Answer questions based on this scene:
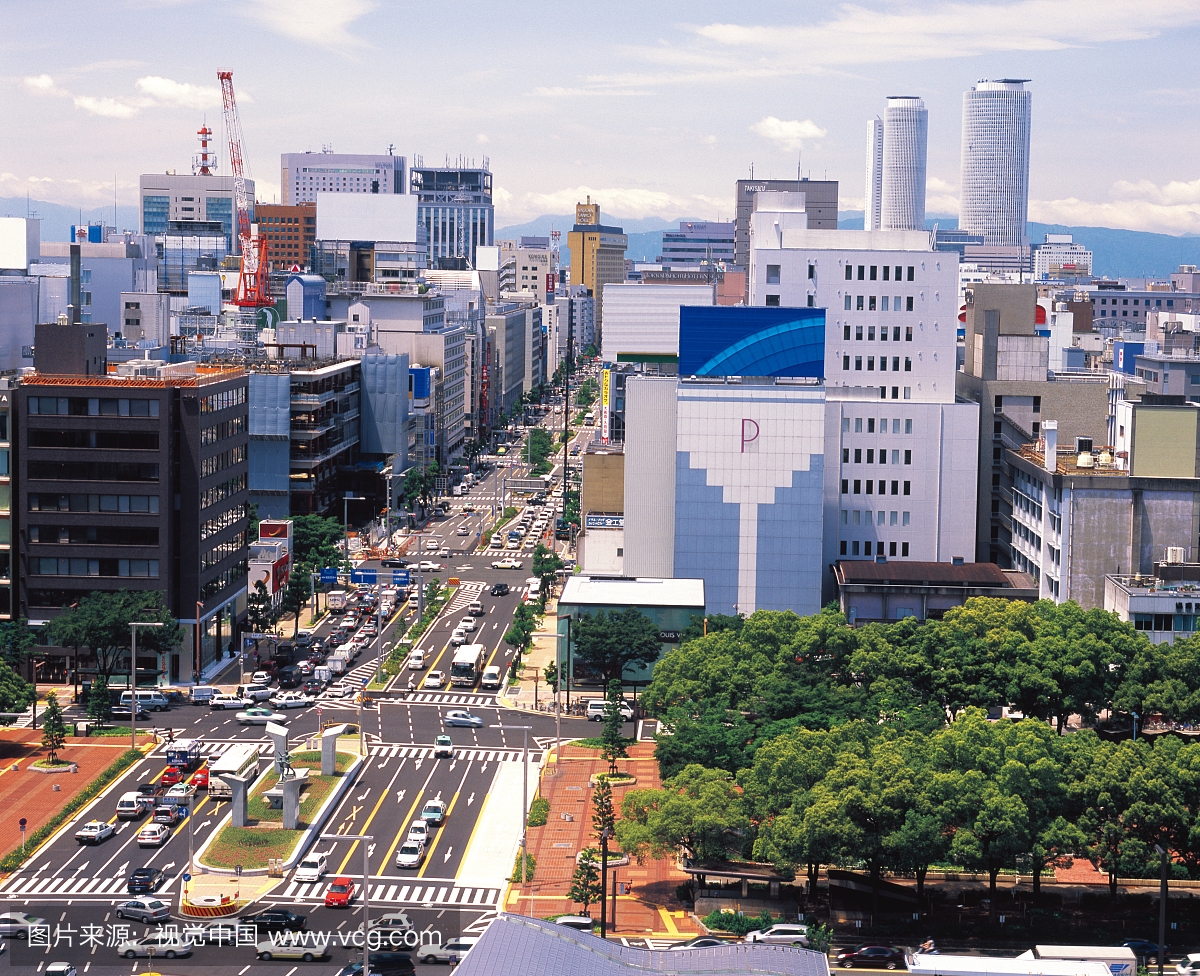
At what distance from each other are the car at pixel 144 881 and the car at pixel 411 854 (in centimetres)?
1122

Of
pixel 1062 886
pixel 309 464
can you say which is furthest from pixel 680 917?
pixel 309 464

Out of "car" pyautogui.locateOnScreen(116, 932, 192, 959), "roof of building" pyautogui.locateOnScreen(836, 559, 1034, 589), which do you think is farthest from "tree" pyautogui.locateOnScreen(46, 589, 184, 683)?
"roof of building" pyautogui.locateOnScreen(836, 559, 1034, 589)

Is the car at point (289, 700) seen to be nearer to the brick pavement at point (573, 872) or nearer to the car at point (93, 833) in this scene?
the brick pavement at point (573, 872)

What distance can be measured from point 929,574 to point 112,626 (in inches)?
2247

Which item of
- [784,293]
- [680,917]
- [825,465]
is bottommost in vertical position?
[680,917]

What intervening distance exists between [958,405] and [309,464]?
67.9 metres

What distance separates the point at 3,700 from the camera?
96250 millimetres

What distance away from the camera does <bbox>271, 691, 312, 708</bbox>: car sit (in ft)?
356

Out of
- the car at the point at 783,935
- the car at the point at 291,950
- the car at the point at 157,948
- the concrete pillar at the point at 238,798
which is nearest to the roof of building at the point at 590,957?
the car at the point at 783,935

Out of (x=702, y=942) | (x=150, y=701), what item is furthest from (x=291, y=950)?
(x=150, y=701)

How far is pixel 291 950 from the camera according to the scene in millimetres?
66625

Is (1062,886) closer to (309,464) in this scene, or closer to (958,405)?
(958,405)

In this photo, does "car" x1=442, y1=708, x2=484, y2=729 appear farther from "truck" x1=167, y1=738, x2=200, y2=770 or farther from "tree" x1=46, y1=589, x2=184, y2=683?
"tree" x1=46, y1=589, x2=184, y2=683

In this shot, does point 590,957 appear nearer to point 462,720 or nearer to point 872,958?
point 872,958
